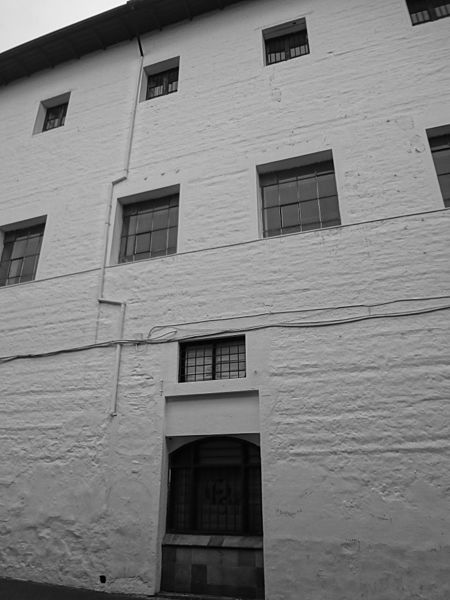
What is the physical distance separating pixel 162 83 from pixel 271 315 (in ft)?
21.5

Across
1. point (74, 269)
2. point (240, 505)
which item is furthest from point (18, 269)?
point (240, 505)

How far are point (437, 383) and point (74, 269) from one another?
6218 mm

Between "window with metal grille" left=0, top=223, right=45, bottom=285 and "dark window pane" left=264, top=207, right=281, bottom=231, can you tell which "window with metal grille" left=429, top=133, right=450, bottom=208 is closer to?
"dark window pane" left=264, top=207, right=281, bottom=231

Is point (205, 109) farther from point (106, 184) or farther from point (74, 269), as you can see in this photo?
point (74, 269)

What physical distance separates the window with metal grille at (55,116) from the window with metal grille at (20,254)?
2.99m

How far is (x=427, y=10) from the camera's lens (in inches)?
330

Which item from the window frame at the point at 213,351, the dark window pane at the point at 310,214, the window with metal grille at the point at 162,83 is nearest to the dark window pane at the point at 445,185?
the dark window pane at the point at 310,214

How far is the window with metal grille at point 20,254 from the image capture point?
876 centimetres

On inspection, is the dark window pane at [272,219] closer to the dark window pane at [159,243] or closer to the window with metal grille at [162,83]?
the dark window pane at [159,243]

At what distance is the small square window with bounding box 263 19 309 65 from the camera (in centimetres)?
899

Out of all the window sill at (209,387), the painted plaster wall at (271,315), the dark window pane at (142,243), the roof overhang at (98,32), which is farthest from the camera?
the roof overhang at (98,32)

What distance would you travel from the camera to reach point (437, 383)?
17.8 feet

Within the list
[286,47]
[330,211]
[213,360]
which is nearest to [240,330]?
[213,360]

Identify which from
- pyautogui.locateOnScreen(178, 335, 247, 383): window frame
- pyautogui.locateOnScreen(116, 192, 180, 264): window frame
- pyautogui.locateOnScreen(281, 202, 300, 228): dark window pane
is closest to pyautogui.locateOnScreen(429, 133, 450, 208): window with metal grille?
pyautogui.locateOnScreen(281, 202, 300, 228): dark window pane
